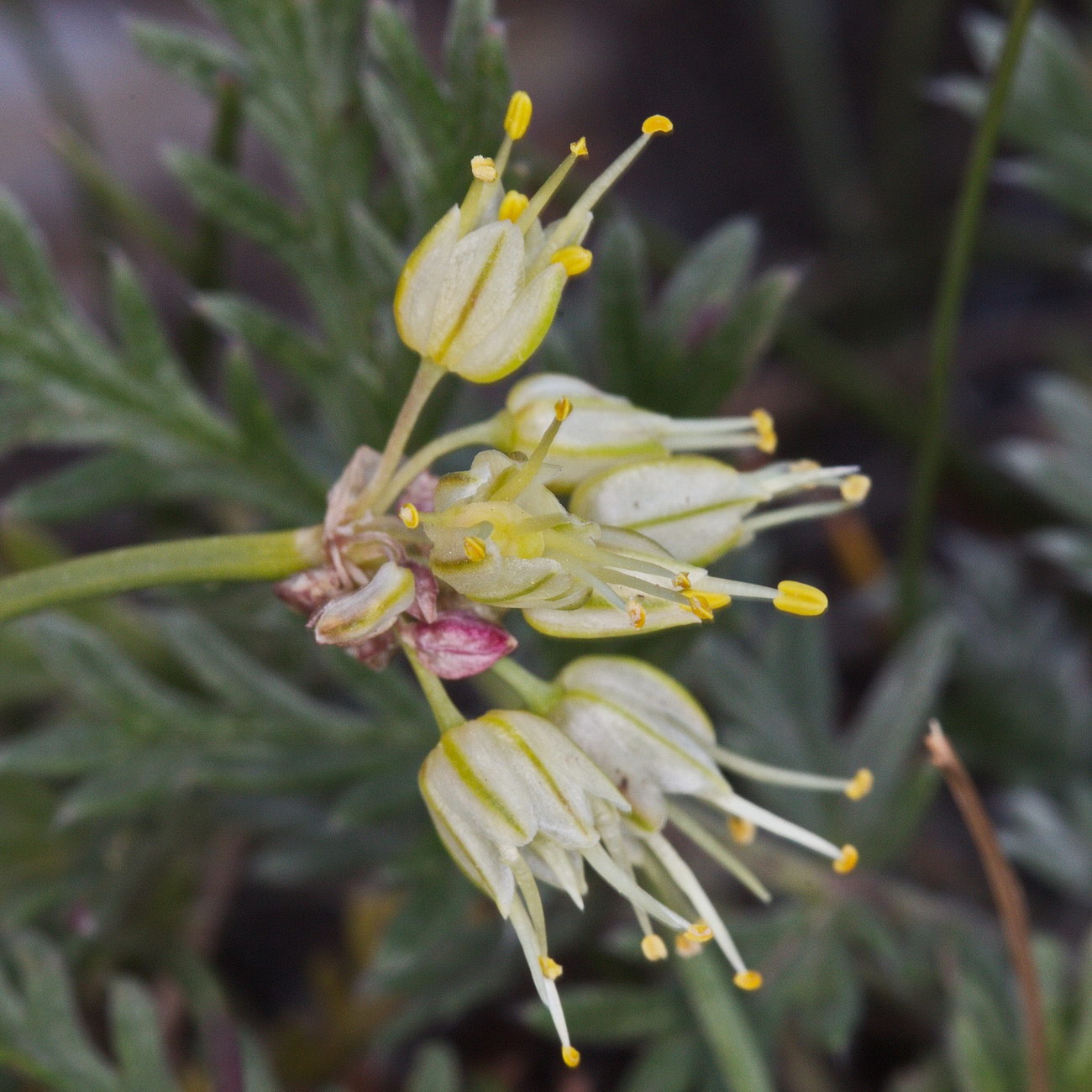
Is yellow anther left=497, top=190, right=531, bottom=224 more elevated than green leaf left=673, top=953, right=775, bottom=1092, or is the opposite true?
yellow anther left=497, top=190, right=531, bottom=224

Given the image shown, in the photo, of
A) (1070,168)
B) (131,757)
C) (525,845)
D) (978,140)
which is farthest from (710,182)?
(525,845)

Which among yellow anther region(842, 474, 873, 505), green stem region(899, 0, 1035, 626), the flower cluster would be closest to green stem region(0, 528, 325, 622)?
the flower cluster

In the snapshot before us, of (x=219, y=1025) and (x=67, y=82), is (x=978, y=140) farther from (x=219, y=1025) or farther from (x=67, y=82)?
(x=67, y=82)

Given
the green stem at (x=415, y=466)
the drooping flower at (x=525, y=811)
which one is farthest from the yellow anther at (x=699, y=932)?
the green stem at (x=415, y=466)

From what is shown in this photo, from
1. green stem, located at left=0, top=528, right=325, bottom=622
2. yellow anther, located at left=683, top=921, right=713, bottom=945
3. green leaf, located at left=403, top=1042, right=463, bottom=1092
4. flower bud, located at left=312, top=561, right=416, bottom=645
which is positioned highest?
green stem, located at left=0, top=528, right=325, bottom=622

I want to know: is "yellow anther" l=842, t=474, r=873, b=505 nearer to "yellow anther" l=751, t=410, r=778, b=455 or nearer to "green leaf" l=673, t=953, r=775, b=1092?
"yellow anther" l=751, t=410, r=778, b=455

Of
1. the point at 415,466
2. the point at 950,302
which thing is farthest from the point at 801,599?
the point at 950,302
